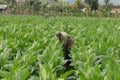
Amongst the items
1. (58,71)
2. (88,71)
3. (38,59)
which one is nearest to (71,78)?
(58,71)

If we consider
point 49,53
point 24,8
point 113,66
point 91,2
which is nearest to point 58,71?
point 49,53

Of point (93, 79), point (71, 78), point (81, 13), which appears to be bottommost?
point (81, 13)

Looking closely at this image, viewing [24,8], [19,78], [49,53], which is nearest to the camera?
[19,78]

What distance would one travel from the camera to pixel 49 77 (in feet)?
6.44

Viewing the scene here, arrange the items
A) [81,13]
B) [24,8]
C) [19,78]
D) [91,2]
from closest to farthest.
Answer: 1. [19,78]
2. [81,13]
3. [24,8]
4. [91,2]

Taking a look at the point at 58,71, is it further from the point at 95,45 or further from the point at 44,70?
the point at 95,45

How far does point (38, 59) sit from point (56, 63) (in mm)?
184

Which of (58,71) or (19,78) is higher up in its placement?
(19,78)

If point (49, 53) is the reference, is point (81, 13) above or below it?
below

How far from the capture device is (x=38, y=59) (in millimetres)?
2725

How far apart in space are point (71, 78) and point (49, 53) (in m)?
0.40

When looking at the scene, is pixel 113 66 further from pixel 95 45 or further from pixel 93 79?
pixel 95 45

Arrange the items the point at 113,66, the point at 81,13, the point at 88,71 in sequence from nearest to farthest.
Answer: the point at 88,71
the point at 113,66
the point at 81,13

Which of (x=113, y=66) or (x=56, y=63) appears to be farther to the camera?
(x=56, y=63)
